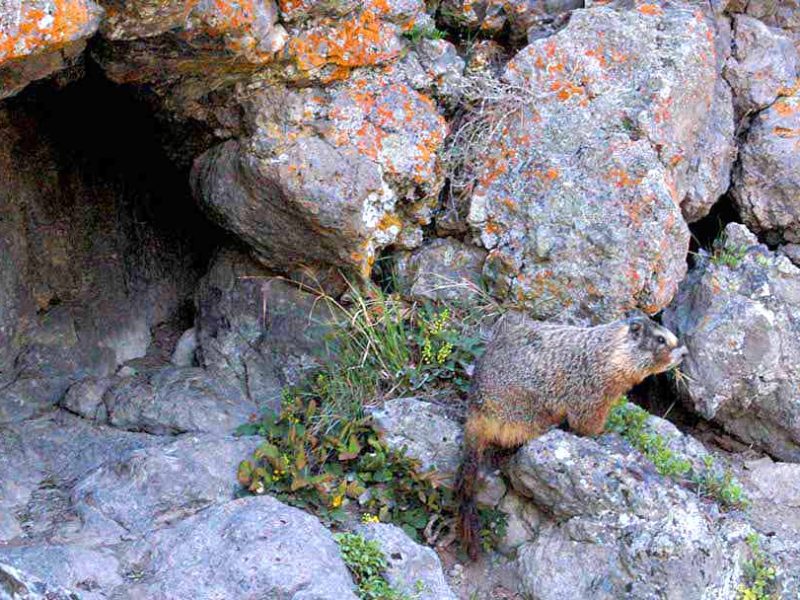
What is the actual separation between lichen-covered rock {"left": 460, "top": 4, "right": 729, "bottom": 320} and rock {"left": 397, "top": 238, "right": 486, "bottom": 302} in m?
0.16

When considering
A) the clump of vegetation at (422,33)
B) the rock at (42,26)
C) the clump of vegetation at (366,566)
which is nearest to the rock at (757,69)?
the clump of vegetation at (422,33)

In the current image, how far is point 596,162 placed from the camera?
21.8 feet

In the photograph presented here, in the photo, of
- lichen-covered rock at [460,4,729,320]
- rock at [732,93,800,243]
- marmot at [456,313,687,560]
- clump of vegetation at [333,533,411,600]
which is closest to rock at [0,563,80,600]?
clump of vegetation at [333,533,411,600]

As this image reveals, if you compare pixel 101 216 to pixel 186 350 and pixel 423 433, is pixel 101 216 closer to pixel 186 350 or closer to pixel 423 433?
pixel 186 350

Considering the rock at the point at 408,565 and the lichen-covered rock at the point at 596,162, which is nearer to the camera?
the rock at the point at 408,565

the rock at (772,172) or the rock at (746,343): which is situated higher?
the rock at (772,172)

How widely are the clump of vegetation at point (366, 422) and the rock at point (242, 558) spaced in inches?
19.5

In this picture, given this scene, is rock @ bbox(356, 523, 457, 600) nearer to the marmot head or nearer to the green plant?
the green plant

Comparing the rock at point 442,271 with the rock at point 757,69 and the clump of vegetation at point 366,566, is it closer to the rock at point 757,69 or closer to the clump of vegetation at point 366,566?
the clump of vegetation at point 366,566

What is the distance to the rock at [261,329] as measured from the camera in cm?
697

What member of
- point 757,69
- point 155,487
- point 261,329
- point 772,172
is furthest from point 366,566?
point 757,69

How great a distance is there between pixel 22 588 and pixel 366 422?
2407mm

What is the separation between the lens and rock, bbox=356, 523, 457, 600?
5.24m

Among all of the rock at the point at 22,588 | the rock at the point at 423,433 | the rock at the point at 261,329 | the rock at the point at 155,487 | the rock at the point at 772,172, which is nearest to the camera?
the rock at the point at 22,588
